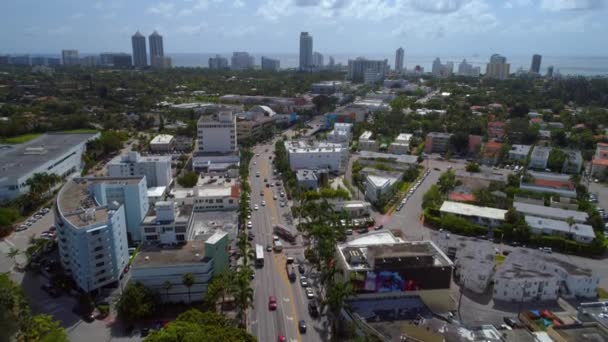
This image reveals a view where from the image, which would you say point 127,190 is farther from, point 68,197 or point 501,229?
point 501,229

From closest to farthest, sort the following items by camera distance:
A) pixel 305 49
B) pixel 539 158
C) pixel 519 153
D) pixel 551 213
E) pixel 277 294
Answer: pixel 277 294 < pixel 551 213 < pixel 539 158 < pixel 519 153 < pixel 305 49

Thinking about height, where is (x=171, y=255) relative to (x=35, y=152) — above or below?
below

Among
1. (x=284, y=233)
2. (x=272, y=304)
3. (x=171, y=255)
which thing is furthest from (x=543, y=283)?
(x=171, y=255)

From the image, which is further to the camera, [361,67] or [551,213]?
[361,67]

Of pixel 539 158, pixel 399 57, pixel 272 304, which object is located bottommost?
pixel 272 304

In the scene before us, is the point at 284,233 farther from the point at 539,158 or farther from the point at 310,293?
the point at 539,158

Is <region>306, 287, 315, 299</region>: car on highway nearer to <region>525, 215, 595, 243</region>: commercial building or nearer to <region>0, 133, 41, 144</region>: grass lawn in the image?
<region>525, 215, 595, 243</region>: commercial building

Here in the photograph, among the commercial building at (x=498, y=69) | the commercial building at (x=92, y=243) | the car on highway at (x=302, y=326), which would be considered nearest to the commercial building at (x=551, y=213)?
the car on highway at (x=302, y=326)
